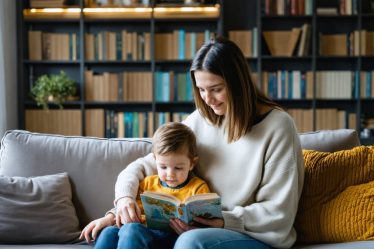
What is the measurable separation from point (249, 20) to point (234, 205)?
3.32 metres

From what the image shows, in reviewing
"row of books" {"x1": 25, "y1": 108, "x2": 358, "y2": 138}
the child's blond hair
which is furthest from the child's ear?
"row of books" {"x1": 25, "y1": 108, "x2": 358, "y2": 138}

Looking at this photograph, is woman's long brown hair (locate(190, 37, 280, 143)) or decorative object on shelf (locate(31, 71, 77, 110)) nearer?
woman's long brown hair (locate(190, 37, 280, 143))

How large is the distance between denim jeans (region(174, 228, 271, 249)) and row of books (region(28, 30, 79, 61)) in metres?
3.46

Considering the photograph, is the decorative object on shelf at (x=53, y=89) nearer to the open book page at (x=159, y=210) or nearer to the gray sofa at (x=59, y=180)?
the gray sofa at (x=59, y=180)

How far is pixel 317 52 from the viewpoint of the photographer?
495cm

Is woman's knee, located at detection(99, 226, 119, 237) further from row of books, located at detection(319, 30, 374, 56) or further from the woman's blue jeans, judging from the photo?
row of books, located at detection(319, 30, 374, 56)

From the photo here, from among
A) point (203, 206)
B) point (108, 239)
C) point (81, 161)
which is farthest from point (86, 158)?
point (203, 206)

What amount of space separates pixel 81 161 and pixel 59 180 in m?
0.12

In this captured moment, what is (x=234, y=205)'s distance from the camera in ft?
6.56

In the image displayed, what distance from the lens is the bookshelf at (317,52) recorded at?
4.86 meters

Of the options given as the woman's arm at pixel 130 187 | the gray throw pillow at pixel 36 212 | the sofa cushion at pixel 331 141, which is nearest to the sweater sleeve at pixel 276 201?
the woman's arm at pixel 130 187

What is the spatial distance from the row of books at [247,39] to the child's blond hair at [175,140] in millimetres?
2932

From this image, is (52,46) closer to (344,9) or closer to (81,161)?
(344,9)

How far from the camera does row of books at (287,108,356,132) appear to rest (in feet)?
16.1
